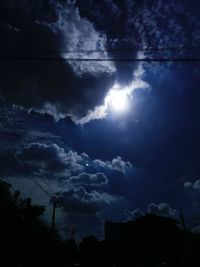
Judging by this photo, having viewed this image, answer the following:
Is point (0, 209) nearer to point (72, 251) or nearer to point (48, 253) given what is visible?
point (48, 253)

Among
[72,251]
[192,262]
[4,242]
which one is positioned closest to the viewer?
[4,242]

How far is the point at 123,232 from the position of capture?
161 feet

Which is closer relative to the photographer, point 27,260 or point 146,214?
point 27,260

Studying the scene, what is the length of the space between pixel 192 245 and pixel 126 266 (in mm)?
19246

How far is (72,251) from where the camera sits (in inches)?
3078

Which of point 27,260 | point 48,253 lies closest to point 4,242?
point 27,260

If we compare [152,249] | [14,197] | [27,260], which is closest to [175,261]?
[152,249]

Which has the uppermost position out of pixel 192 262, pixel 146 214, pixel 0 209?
pixel 146 214

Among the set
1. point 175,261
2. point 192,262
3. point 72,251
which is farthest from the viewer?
point 72,251

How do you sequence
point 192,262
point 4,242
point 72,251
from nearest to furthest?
point 4,242 < point 192,262 < point 72,251

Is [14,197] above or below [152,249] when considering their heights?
above

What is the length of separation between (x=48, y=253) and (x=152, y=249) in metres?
15.7

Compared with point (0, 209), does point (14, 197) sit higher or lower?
higher

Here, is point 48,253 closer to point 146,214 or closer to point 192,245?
point 146,214
